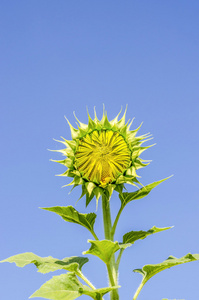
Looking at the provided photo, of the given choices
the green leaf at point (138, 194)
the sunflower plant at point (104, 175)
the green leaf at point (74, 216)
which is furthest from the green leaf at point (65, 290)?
the green leaf at point (138, 194)

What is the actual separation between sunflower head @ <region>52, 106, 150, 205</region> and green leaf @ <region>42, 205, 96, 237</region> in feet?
1.07

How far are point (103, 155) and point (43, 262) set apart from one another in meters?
1.53

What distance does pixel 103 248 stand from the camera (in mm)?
4703

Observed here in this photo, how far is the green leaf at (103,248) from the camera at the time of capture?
15.1 feet

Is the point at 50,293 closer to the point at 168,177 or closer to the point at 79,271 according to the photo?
the point at 79,271

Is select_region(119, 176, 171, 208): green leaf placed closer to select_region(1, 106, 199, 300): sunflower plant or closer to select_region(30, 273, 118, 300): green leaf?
select_region(1, 106, 199, 300): sunflower plant

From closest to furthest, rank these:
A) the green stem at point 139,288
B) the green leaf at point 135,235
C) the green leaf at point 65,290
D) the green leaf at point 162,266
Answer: the green leaf at point 65,290, the green leaf at point 162,266, the green stem at point 139,288, the green leaf at point 135,235

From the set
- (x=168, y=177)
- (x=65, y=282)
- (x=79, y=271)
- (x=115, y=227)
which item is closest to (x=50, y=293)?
(x=65, y=282)

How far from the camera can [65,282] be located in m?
4.76

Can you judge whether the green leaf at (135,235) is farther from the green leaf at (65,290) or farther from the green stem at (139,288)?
the green leaf at (65,290)

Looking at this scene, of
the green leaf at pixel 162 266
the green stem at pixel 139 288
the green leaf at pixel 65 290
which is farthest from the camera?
the green stem at pixel 139 288

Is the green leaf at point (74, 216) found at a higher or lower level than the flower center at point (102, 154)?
lower

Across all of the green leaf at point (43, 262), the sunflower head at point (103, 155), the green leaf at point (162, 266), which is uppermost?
the sunflower head at point (103, 155)

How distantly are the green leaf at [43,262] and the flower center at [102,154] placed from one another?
1.18 m
